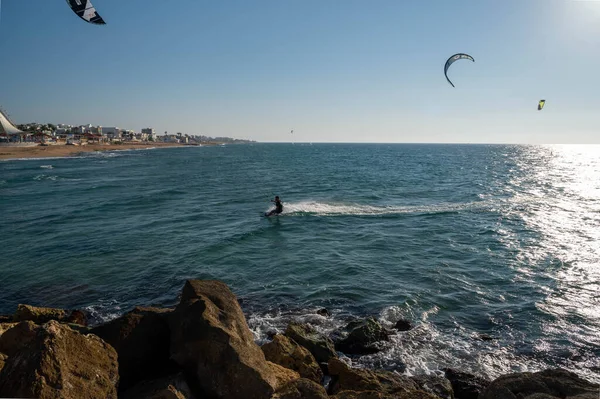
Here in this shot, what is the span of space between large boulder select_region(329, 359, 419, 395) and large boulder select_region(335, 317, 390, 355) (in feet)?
6.90

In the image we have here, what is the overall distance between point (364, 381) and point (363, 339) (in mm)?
3338

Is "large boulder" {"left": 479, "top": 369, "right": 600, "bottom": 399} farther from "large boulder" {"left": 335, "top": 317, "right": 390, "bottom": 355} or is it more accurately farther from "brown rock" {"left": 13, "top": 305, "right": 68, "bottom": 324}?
"brown rock" {"left": 13, "top": 305, "right": 68, "bottom": 324}

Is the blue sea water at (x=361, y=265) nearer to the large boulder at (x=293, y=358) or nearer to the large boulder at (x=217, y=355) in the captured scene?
the large boulder at (x=293, y=358)

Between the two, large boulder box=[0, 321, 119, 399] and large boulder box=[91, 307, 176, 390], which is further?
large boulder box=[91, 307, 176, 390]

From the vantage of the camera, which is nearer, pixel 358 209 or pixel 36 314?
pixel 36 314

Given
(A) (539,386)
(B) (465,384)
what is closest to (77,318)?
(B) (465,384)

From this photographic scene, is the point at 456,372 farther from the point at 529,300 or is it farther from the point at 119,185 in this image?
the point at 119,185

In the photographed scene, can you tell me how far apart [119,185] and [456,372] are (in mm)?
47379

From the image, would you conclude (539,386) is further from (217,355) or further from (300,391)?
(217,355)

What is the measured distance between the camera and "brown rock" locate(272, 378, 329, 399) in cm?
655

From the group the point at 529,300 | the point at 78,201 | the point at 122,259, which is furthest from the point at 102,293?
the point at 78,201

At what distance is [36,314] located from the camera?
38.9 feet

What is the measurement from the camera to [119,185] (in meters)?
47.3

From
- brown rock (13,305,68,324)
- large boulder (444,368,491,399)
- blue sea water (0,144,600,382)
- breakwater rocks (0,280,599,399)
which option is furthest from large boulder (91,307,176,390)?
large boulder (444,368,491,399)
